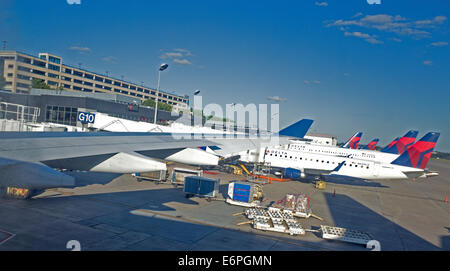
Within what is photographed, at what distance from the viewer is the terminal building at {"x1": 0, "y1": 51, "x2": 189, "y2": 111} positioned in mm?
5977

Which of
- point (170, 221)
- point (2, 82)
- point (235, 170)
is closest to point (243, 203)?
point (170, 221)

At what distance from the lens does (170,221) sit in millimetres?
14070

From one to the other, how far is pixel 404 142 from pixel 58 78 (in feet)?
162

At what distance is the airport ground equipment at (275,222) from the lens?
45.2ft

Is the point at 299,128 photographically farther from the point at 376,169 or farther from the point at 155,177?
the point at 155,177

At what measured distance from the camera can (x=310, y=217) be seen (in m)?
17.5

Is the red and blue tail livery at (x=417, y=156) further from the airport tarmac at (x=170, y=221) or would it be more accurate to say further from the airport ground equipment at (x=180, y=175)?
the airport ground equipment at (x=180, y=175)

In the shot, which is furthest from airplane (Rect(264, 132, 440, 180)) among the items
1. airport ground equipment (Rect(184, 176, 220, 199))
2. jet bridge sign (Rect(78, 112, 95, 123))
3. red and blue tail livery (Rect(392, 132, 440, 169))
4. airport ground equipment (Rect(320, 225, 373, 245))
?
jet bridge sign (Rect(78, 112, 95, 123))

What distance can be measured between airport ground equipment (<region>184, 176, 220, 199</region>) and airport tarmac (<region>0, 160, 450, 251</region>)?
2.17 ft

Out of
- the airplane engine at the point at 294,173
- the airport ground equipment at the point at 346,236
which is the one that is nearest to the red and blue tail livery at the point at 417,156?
the airplane engine at the point at 294,173

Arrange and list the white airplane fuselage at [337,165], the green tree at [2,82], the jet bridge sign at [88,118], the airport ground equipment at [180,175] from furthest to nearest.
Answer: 1. the jet bridge sign at [88,118]
2. the white airplane fuselage at [337,165]
3. the airport ground equipment at [180,175]
4. the green tree at [2,82]

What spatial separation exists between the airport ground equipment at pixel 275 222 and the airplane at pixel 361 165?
13516 mm
